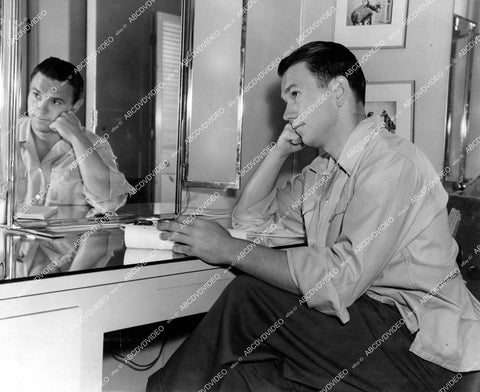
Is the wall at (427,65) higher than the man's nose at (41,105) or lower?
higher

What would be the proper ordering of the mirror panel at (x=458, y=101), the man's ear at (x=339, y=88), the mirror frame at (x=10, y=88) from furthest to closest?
the mirror panel at (x=458, y=101) → the mirror frame at (x=10, y=88) → the man's ear at (x=339, y=88)

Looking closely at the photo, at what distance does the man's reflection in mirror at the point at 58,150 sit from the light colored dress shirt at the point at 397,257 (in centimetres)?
73

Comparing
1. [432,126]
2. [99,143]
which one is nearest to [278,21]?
[432,126]

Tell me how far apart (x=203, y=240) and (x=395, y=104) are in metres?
1.06

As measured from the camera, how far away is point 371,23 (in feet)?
6.40

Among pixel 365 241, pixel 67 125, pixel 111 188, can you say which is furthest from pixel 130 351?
pixel 365 241

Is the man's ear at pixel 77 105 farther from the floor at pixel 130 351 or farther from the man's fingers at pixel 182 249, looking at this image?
the floor at pixel 130 351

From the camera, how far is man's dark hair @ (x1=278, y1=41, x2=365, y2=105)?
1.32m

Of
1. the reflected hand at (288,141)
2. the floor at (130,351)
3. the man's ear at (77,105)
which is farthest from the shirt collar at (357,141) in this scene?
the floor at (130,351)

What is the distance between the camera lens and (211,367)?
3.51ft

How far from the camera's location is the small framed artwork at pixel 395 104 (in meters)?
1.90

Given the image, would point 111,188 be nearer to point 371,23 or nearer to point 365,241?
point 365,241

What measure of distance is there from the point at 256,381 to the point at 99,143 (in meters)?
0.85

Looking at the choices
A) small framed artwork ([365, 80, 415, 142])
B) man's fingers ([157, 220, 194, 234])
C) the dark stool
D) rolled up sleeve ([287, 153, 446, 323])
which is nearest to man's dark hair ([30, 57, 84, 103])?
man's fingers ([157, 220, 194, 234])
